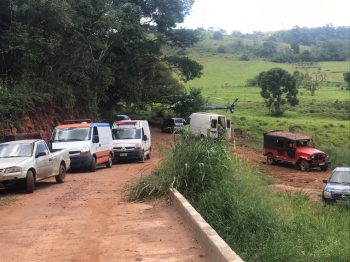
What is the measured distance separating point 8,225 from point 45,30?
18.3 meters

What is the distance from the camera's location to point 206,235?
6.76 metres

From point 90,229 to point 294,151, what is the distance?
82.4ft

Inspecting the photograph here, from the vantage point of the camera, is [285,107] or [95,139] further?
[285,107]

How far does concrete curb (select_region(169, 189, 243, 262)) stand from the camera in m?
5.84

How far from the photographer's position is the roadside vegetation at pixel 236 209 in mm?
7979

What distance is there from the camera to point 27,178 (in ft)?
43.3

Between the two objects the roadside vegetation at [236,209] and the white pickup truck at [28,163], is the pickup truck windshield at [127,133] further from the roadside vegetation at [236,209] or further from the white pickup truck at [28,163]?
the roadside vegetation at [236,209]

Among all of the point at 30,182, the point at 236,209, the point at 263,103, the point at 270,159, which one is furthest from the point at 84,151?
the point at 263,103

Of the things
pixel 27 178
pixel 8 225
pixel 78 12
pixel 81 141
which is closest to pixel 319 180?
pixel 81 141

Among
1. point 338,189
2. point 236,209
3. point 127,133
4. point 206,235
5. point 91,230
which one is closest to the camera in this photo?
point 206,235

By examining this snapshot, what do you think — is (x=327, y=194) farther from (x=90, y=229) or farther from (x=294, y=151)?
(x=294, y=151)

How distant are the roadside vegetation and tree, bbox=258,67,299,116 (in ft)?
148

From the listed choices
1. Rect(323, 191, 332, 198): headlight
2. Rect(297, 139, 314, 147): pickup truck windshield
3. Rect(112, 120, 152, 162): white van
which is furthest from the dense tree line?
Rect(323, 191, 332, 198): headlight

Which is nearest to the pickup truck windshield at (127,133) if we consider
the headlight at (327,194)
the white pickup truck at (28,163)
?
the white pickup truck at (28,163)
